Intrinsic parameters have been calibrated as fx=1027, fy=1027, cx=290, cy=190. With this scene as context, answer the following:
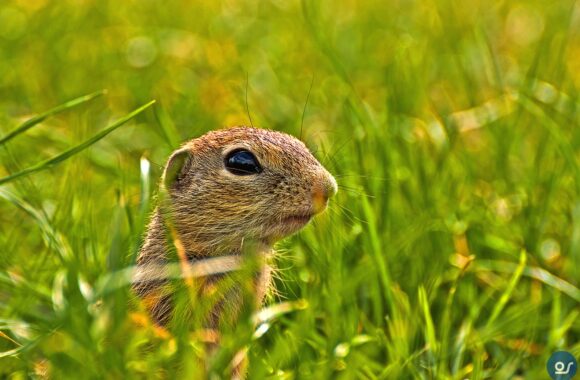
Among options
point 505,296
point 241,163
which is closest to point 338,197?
point 241,163

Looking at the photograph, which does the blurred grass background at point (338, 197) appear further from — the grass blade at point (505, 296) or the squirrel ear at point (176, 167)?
the squirrel ear at point (176, 167)

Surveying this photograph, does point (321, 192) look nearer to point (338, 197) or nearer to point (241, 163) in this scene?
point (241, 163)

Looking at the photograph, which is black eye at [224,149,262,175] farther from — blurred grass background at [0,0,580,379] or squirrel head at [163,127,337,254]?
blurred grass background at [0,0,580,379]

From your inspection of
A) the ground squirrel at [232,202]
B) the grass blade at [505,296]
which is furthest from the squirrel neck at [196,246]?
the grass blade at [505,296]

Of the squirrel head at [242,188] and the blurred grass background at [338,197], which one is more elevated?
the squirrel head at [242,188]

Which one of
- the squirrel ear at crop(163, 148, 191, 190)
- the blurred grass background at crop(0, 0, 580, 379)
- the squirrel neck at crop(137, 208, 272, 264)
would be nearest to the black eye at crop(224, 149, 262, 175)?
the squirrel ear at crop(163, 148, 191, 190)

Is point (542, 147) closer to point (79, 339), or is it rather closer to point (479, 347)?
point (479, 347)

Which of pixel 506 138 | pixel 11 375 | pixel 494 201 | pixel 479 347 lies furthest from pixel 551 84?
pixel 11 375
